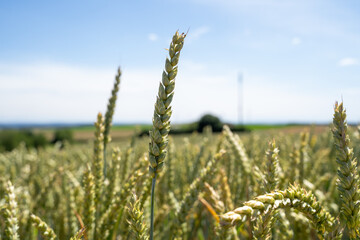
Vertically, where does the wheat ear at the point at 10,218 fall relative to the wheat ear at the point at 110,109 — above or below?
below

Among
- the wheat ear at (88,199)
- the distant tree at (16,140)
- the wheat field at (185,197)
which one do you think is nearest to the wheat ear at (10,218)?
the wheat field at (185,197)

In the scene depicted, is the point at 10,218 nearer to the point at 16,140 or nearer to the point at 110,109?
the point at 110,109

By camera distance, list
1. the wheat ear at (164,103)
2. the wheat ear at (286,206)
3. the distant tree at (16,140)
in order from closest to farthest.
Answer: the wheat ear at (286,206), the wheat ear at (164,103), the distant tree at (16,140)

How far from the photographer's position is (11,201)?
3.64 ft

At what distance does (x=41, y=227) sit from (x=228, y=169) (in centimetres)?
179

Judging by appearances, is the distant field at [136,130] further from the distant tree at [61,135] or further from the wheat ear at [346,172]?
the wheat ear at [346,172]

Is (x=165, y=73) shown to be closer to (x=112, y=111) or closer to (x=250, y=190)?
(x=112, y=111)

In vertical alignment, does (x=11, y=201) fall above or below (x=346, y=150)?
below

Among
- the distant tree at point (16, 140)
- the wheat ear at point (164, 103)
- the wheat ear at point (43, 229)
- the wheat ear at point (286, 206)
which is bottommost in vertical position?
the distant tree at point (16, 140)

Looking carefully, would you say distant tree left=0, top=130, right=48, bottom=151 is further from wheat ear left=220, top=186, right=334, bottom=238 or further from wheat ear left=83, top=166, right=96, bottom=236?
wheat ear left=220, top=186, right=334, bottom=238

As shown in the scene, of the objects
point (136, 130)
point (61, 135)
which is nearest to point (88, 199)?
point (136, 130)

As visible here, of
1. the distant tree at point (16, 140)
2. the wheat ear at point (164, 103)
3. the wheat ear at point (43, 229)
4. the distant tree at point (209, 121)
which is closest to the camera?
the wheat ear at point (164, 103)

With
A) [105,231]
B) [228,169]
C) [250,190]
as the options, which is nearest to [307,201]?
[105,231]

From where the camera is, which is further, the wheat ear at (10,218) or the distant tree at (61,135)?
the distant tree at (61,135)
